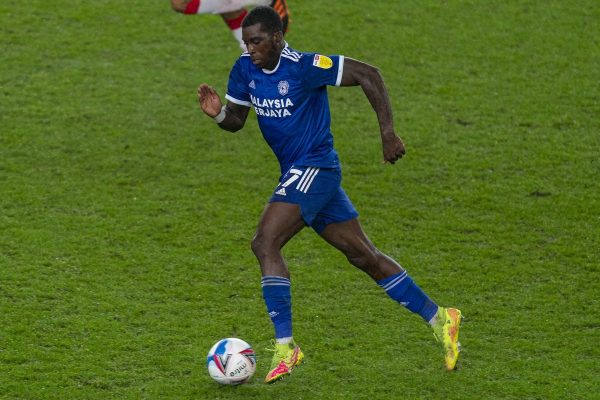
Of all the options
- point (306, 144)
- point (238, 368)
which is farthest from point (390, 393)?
point (306, 144)

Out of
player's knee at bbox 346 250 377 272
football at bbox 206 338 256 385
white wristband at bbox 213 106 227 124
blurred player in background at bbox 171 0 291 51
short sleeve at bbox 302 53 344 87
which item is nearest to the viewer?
football at bbox 206 338 256 385

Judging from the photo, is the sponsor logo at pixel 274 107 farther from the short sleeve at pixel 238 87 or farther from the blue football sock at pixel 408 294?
the blue football sock at pixel 408 294

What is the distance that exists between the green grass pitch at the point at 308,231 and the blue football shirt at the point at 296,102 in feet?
4.21

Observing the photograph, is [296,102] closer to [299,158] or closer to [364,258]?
[299,158]

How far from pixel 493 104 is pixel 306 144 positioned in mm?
4817

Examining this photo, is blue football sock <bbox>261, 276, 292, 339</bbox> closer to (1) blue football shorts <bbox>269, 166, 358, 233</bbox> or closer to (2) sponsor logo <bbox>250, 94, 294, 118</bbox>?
(1) blue football shorts <bbox>269, 166, 358, 233</bbox>

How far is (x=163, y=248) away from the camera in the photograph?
8.98 meters

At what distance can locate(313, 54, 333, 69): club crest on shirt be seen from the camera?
7023 millimetres

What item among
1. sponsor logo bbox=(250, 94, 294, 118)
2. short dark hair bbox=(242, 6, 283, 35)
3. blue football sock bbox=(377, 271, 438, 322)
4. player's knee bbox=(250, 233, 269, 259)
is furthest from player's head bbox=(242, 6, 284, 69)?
blue football sock bbox=(377, 271, 438, 322)

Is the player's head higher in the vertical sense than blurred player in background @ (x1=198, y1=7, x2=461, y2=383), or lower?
higher

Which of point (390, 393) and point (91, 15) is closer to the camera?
point (390, 393)

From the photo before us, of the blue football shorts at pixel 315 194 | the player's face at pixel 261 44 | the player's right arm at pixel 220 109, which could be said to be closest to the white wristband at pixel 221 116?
the player's right arm at pixel 220 109

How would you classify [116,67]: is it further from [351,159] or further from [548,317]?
[548,317]

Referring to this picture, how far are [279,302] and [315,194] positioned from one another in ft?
2.22
